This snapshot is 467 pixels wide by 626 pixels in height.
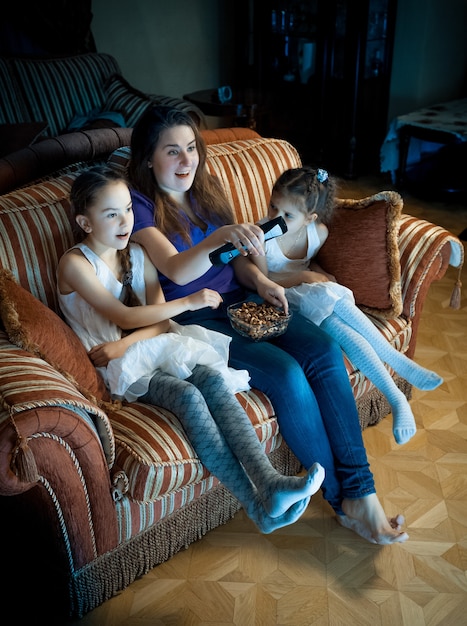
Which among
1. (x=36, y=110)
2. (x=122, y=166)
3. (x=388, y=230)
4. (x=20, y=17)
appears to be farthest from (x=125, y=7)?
(x=388, y=230)

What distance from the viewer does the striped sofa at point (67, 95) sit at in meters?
3.76

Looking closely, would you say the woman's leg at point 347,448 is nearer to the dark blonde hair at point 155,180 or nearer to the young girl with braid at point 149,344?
the young girl with braid at point 149,344

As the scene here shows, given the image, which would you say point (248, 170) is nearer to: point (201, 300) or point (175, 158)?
point (175, 158)

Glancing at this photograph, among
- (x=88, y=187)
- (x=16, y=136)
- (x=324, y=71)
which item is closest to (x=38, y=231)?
(x=88, y=187)

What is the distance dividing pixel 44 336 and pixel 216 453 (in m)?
0.47

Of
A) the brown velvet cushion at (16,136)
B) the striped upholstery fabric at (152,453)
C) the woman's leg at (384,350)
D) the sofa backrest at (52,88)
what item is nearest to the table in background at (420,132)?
the sofa backrest at (52,88)

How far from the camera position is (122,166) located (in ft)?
6.46

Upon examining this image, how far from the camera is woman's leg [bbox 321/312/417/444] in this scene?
1787 mm

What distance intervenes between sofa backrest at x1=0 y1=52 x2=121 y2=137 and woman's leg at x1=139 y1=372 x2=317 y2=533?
9.39 feet

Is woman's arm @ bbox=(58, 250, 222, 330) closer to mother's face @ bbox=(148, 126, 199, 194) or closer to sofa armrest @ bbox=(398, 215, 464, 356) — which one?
mother's face @ bbox=(148, 126, 199, 194)

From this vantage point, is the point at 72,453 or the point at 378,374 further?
the point at 378,374

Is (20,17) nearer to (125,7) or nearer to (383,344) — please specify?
(125,7)

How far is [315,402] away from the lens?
1664mm

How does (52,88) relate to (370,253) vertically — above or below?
above
